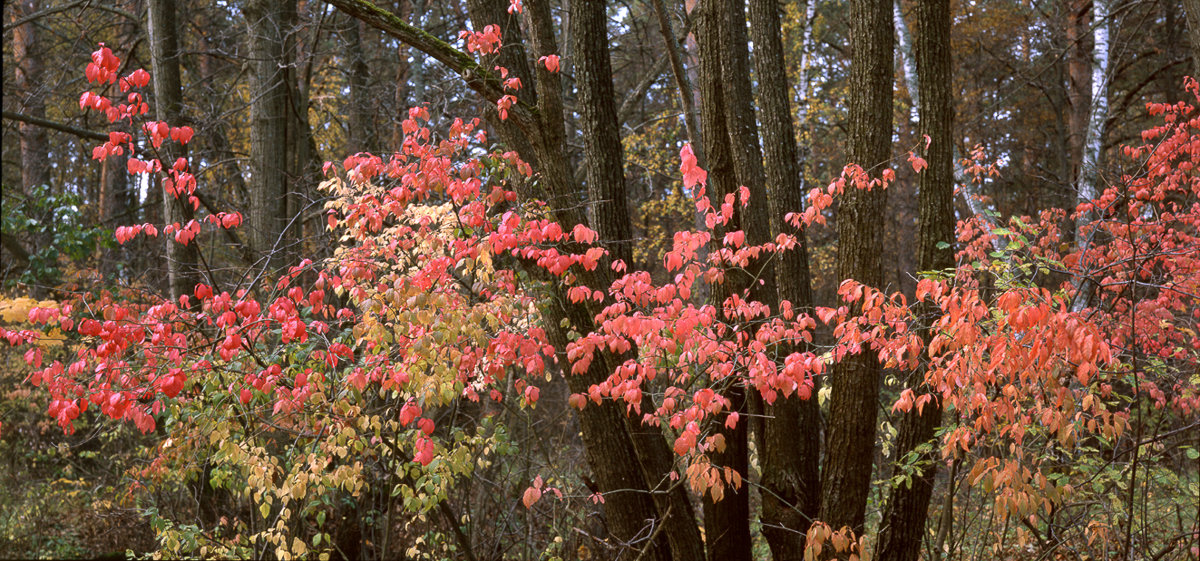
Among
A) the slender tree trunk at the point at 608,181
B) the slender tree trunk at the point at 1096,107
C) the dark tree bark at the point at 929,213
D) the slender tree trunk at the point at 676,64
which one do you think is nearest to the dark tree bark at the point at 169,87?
the slender tree trunk at the point at 608,181

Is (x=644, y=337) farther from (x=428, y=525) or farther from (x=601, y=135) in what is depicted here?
(x=428, y=525)

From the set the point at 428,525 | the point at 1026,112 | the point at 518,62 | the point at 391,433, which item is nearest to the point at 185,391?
the point at 391,433

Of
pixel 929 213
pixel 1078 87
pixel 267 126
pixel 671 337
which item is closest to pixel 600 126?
pixel 671 337

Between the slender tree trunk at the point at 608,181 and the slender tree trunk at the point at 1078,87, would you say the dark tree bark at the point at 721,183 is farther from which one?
the slender tree trunk at the point at 1078,87

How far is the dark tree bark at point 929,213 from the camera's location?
4.93 m

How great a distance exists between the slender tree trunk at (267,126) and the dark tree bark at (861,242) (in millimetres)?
6103

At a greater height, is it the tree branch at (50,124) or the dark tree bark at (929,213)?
the tree branch at (50,124)

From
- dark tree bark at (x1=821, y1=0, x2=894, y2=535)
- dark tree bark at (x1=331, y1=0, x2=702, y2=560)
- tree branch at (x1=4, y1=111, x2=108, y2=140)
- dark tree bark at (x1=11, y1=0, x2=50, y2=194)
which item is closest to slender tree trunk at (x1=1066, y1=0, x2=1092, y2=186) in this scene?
dark tree bark at (x1=821, y1=0, x2=894, y2=535)

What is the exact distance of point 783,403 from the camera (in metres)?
5.38

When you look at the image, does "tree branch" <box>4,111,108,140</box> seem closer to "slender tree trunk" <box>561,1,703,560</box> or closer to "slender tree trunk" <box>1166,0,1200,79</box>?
"slender tree trunk" <box>561,1,703,560</box>

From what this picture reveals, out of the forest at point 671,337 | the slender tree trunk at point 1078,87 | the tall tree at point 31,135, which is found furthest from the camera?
the tall tree at point 31,135

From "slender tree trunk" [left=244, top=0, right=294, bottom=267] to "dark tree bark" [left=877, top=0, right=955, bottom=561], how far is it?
6.41 metres

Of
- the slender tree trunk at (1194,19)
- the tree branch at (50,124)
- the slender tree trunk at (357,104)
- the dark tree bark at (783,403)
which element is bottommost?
the dark tree bark at (783,403)

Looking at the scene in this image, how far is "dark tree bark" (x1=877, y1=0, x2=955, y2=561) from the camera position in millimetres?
4934
